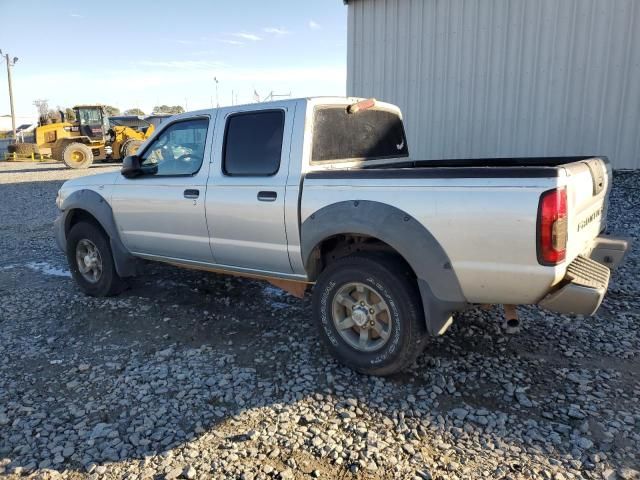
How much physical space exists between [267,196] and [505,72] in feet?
26.3

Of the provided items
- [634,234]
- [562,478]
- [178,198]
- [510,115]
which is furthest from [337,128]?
[510,115]

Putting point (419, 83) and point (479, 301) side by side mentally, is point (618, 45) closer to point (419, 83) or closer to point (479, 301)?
point (419, 83)

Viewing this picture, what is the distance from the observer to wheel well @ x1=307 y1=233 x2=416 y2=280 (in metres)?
3.64

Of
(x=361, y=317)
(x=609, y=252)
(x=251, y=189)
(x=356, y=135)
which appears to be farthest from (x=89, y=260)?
(x=609, y=252)

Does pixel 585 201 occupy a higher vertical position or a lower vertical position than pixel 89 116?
lower

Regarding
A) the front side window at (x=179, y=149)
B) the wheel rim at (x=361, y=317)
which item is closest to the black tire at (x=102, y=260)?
the front side window at (x=179, y=149)

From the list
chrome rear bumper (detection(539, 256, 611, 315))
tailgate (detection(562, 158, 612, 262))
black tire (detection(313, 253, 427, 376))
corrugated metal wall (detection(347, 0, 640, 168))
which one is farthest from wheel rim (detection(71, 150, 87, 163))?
chrome rear bumper (detection(539, 256, 611, 315))

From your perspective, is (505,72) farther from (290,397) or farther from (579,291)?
(290,397)

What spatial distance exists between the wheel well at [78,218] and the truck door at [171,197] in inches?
19.3

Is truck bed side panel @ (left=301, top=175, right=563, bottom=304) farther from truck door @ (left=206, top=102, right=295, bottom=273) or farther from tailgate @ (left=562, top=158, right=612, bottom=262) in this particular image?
truck door @ (left=206, top=102, right=295, bottom=273)

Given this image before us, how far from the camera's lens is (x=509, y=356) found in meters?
3.91

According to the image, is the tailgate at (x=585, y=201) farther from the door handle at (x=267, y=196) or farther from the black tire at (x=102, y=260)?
the black tire at (x=102, y=260)

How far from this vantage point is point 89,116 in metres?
24.5

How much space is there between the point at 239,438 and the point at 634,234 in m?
6.27
